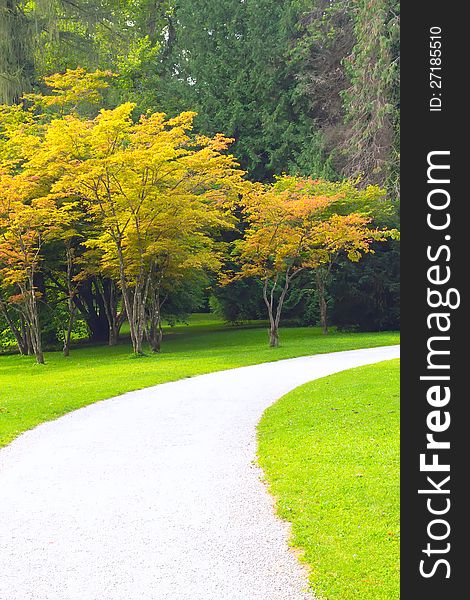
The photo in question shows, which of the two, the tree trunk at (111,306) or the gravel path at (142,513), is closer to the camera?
the gravel path at (142,513)

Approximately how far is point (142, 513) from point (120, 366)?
14074 mm

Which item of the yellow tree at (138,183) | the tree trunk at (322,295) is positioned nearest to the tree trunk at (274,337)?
the yellow tree at (138,183)

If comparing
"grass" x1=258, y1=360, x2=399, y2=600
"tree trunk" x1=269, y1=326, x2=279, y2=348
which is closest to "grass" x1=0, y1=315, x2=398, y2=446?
"tree trunk" x1=269, y1=326, x2=279, y2=348

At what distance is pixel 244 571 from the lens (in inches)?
185

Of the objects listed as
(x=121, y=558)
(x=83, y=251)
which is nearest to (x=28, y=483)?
(x=121, y=558)

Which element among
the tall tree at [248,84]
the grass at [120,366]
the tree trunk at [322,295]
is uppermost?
the tall tree at [248,84]

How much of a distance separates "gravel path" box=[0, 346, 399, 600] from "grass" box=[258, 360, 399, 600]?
0.18 metres

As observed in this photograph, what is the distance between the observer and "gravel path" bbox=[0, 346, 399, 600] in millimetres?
4578

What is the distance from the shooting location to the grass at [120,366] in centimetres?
1241

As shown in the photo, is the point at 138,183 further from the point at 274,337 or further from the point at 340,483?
the point at 340,483

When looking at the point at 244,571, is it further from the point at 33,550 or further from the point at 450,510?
the point at 450,510

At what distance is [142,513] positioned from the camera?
6.08 m

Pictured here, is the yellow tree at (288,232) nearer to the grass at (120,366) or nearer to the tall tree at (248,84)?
the grass at (120,366)

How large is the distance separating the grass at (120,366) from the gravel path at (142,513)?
4.98ft
